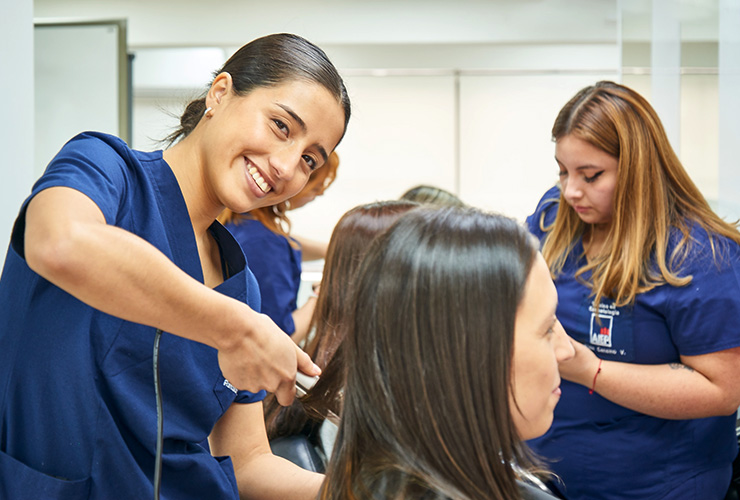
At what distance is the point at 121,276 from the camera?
75cm

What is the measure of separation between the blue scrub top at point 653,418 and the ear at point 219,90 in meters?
0.95

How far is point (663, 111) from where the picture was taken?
258 cm

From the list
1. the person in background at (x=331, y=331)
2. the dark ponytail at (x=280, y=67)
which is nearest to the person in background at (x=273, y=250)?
the person in background at (x=331, y=331)

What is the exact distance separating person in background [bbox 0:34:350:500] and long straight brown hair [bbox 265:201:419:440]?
325mm

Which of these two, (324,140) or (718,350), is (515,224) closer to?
(324,140)

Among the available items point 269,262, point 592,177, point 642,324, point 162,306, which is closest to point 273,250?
point 269,262

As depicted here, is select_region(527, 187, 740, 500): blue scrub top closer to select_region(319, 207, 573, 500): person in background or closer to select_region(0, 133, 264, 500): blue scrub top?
select_region(319, 207, 573, 500): person in background

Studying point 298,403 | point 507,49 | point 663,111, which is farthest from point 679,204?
point 507,49

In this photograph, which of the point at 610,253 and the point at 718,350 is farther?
the point at 610,253

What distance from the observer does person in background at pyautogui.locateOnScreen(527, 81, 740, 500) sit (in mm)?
1443

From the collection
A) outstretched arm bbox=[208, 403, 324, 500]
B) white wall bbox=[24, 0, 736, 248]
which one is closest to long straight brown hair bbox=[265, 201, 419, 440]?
outstretched arm bbox=[208, 403, 324, 500]

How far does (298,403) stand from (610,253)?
0.79 m

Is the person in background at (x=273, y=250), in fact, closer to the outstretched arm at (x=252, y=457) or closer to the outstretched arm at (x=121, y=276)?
the outstretched arm at (x=252, y=457)

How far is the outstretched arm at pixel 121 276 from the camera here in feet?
2.42
